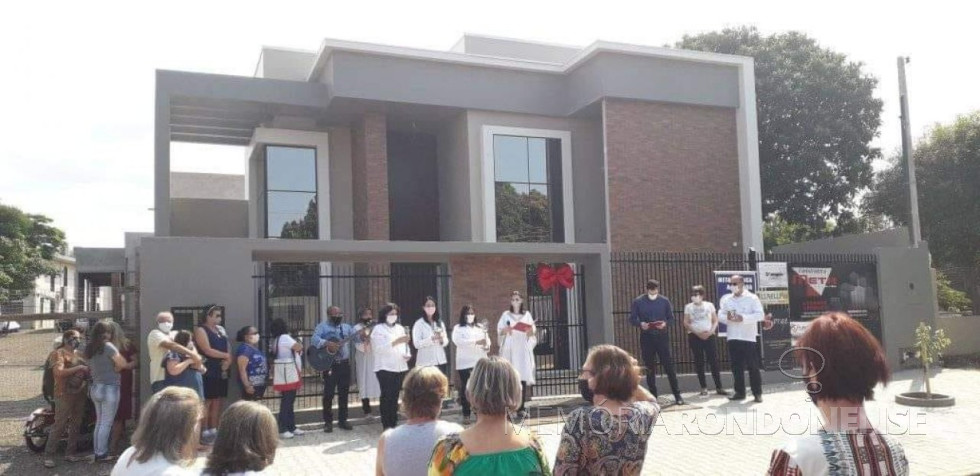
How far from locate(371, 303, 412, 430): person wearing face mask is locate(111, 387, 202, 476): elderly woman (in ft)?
19.8

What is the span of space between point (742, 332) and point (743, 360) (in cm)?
45

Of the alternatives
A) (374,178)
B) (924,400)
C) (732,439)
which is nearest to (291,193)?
(374,178)

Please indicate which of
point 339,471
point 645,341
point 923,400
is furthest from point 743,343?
point 339,471

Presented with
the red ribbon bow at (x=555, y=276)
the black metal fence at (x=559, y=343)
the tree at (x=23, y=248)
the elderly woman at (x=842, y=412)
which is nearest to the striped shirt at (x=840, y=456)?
the elderly woman at (x=842, y=412)

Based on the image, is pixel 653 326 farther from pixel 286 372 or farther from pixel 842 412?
pixel 842 412

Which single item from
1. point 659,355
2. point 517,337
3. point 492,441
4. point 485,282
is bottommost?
point 659,355

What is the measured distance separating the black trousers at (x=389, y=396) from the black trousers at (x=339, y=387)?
633mm

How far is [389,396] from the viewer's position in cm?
926

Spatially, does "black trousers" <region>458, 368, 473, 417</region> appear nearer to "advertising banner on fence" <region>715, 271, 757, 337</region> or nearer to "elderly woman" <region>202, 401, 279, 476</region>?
"advertising banner on fence" <region>715, 271, 757, 337</region>

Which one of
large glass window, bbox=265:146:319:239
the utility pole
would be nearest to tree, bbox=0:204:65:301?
large glass window, bbox=265:146:319:239

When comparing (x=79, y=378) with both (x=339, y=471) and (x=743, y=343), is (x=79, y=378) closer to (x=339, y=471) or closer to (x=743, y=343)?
(x=339, y=471)

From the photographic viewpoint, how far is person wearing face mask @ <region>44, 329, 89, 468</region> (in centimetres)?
832

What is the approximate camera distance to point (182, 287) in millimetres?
9695

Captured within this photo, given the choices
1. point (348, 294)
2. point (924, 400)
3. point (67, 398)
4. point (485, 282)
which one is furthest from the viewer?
point (348, 294)
